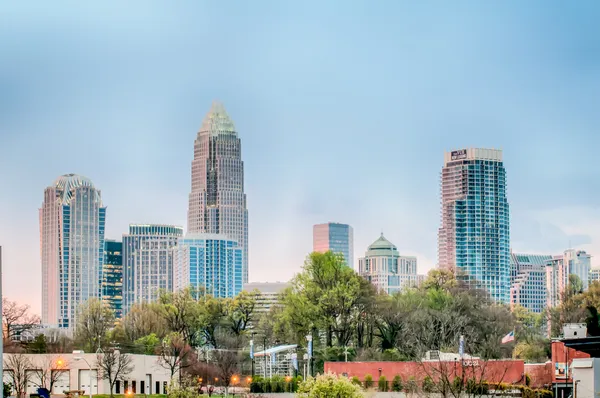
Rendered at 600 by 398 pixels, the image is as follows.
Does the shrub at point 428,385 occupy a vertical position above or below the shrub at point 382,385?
above

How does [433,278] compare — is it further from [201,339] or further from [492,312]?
[201,339]

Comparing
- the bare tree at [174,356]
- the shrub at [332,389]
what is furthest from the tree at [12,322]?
the shrub at [332,389]

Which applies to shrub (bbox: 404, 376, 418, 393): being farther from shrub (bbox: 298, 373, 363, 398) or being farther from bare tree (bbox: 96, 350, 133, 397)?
bare tree (bbox: 96, 350, 133, 397)

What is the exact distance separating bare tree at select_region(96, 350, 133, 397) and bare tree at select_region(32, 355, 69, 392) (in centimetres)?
222

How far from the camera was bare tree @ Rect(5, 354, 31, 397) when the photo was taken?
62.9 m

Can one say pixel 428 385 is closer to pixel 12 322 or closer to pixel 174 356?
pixel 174 356

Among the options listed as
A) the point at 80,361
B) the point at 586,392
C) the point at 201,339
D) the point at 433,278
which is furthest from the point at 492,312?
the point at 586,392

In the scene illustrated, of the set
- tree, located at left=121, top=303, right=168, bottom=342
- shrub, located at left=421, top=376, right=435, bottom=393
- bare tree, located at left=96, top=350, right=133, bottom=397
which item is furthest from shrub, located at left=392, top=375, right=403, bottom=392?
tree, located at left=121, top=303, right=168, bottom=342

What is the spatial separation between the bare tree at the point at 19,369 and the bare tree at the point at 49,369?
834 millimetres

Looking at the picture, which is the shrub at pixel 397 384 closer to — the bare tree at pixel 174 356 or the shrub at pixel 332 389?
the bare tree at pixel 174 356

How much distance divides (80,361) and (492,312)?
5349 cm

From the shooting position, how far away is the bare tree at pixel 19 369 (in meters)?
62.9

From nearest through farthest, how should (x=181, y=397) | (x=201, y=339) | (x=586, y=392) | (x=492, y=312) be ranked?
(x=586, y=392)
(x=181, y=397)
(x=492, y=312)
(x=201, y=339)

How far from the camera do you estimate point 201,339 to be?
121m
